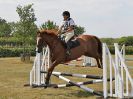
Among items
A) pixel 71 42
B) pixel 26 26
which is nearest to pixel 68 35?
pixel 71 42

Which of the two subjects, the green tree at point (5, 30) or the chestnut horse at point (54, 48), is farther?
the green tree at point (5, 30)

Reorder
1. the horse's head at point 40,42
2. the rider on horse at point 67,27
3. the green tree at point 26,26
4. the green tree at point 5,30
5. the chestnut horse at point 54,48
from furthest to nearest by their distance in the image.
A: the green tree at point 5,30 < the green tree at point 26,26 < the rider on horse at point 67,27 < the chestnut horse at point 54,48 < the horse's head at point 40,42

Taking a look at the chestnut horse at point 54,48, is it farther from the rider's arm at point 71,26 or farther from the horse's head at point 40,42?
the rider's arm at point 71,26

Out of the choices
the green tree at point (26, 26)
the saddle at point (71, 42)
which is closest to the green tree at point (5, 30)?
the green tree at point (26, 26)

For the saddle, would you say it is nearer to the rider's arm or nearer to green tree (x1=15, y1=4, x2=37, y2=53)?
the rider's arm

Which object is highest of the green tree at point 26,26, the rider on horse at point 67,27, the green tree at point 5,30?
the green tree at point 5,30

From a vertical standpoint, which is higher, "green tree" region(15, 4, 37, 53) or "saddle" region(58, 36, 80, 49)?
"green tree" region(15, 4, 37, 53)

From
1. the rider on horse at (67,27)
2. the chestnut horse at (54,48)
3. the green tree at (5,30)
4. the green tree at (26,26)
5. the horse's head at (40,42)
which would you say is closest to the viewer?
the horse's head at (40,42)

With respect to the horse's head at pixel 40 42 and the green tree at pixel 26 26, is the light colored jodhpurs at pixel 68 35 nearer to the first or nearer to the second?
Answer: the horse's head at pixel 40 42

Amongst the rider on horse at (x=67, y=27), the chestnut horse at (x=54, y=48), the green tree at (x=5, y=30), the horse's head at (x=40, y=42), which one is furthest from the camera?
the green tree at (x=5, y=30)

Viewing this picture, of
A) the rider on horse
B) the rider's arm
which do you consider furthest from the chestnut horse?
the rider's arm

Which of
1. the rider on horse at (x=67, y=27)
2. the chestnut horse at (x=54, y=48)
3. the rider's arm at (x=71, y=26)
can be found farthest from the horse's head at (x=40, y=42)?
the rider's arm at (x=71, y=26)

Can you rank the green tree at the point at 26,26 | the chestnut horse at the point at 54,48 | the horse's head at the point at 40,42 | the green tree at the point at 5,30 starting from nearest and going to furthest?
the horse's head at the point at 40,42, the chestnut horse at the point at 54,48, the green tree at the point at 26,26, the green tree at the point at 5,30

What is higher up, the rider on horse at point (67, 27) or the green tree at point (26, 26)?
the green tree at point (26, 26)
